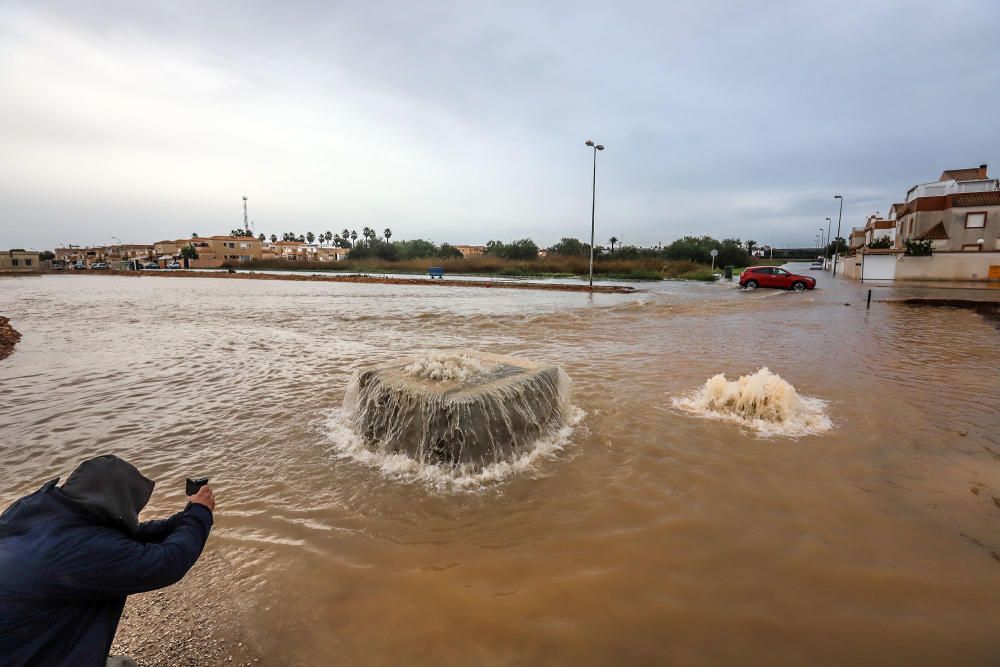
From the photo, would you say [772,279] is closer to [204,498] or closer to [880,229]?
[204,498]

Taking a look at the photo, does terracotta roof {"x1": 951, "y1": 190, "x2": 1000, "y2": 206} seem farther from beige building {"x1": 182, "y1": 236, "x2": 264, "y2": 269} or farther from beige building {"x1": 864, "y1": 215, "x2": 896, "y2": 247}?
beige building {"x1": 182, "y1": 236, "x2": 264, "y2": 269}

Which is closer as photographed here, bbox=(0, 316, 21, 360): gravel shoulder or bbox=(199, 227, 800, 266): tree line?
bbox=(0, 316, 21, 360): gravel shoulder

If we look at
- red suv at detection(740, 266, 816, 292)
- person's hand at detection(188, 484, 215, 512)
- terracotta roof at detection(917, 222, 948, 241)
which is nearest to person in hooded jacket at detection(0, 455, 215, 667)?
person's hand at detection(188, 484, 215, 512)

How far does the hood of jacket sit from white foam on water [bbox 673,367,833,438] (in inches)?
234

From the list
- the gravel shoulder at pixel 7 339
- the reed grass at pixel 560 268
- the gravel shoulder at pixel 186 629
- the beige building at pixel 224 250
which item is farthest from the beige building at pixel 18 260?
the gravel shoulder at pixel 186 629

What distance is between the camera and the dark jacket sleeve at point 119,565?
5.38ft

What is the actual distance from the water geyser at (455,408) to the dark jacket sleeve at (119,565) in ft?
9.80

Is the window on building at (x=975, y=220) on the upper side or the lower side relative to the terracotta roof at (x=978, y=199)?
lower

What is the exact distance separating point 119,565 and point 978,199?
53.4 m

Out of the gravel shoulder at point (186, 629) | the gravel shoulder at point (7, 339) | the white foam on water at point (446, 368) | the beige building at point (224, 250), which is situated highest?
the beige building at point (224, 250)

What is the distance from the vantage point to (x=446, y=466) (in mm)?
4844

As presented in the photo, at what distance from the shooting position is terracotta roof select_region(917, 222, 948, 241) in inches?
1501

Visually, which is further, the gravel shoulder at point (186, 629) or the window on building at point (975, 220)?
the window on building at point (975, 220)

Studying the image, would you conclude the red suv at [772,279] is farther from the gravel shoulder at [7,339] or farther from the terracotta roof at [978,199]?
the gravel shoulder at [7,339]
